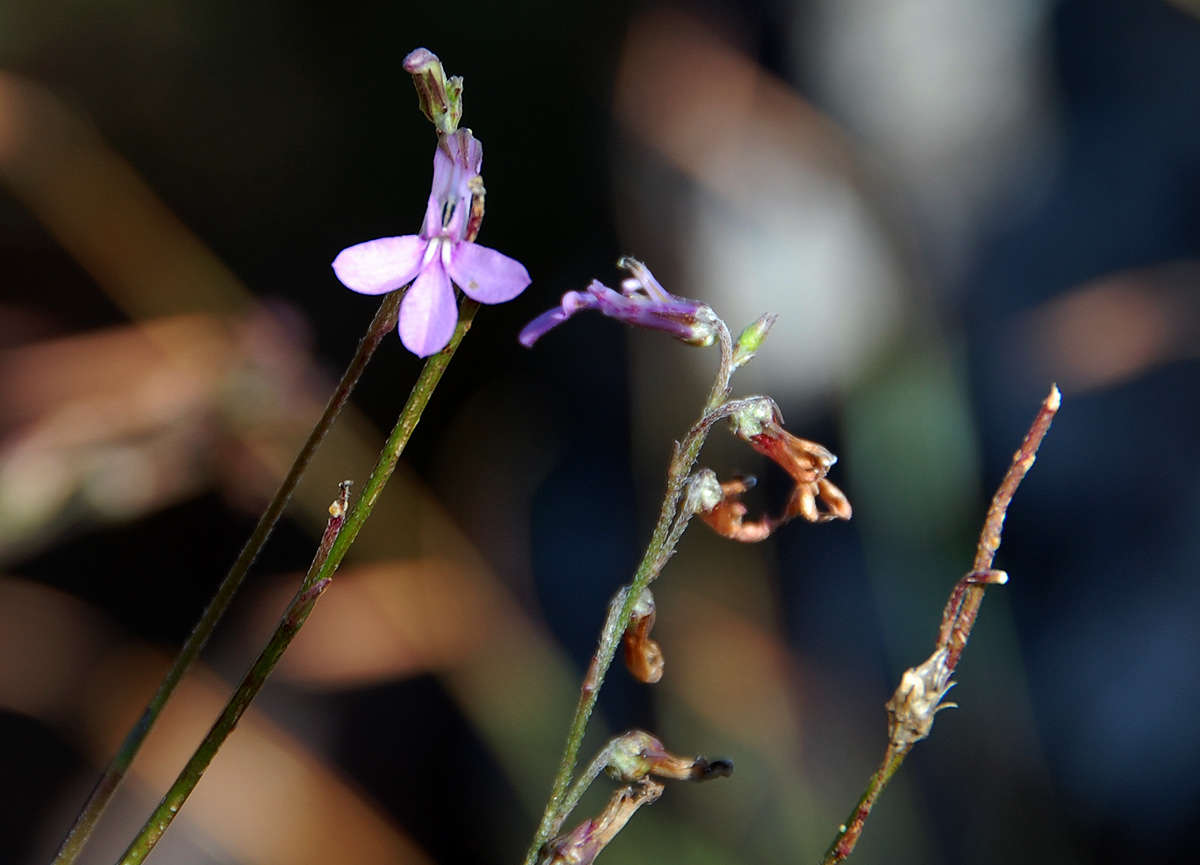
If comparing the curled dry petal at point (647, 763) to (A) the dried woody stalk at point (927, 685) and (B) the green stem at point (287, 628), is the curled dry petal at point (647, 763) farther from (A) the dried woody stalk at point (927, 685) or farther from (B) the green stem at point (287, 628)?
(B) the green stem at point (287, 628)

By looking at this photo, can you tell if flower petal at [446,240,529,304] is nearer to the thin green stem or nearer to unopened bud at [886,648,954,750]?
the thin green stem

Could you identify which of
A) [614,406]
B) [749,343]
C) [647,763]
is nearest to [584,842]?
[647,763]

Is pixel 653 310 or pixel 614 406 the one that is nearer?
pixel 653 310

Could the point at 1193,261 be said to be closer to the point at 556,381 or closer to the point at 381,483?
the point at 556,381

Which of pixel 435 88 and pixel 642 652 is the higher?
pixel 435 88

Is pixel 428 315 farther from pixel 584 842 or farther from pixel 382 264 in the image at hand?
pixel 584 842

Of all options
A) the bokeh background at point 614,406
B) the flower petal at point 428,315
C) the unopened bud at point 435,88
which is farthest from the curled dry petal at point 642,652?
the bokeh background at point 614,406

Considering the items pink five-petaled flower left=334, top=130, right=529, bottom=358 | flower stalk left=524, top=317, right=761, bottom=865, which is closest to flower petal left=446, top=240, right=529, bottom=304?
pink five-petaled flower left=334, top=130, right=529, bottom=358
